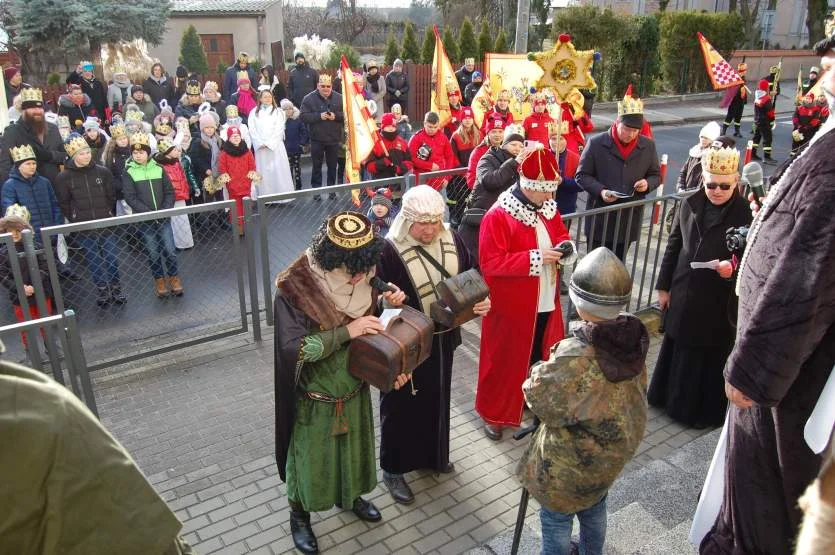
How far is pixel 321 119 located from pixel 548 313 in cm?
792

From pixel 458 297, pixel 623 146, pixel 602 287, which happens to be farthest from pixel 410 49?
pixel 602 287

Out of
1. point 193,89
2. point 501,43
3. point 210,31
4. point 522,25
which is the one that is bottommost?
point 193,89

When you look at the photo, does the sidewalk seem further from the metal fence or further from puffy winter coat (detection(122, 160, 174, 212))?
puffy winter coat (detection(122, 160, 174, 212))

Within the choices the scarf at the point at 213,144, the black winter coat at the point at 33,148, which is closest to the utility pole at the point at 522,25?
the scarf at the point at 213,144

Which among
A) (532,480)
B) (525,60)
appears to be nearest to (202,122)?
(525,60)

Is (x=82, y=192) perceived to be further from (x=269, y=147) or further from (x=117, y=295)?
(x=269, y=147)

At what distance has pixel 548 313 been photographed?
4875 mm

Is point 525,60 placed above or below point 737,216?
above

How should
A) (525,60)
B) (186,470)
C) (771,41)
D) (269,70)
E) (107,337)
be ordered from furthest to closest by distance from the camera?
(771,41), (269,70), (525,60), (107,337), (186,470)

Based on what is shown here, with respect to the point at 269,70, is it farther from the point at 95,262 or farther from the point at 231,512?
the point at 231,512

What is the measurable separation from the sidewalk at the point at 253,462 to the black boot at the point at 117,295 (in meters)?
1.23

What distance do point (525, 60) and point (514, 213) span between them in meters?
7.29

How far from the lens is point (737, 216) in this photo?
4.59 metres

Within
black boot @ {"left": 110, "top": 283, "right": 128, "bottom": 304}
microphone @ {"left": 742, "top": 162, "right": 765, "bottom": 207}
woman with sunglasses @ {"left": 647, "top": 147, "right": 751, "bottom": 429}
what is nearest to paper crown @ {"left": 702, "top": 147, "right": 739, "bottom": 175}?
woman with sunglasses @ {"left": 647, "top": 147, "right": 751, "bottom": 429}
